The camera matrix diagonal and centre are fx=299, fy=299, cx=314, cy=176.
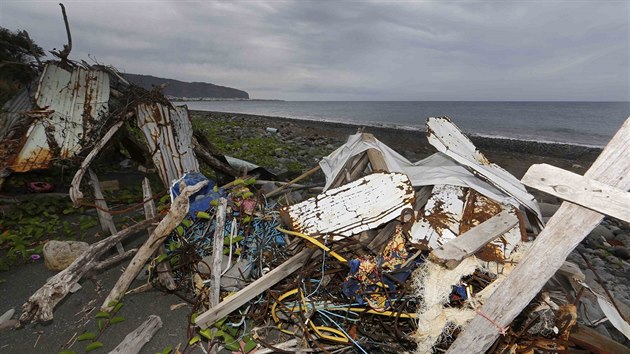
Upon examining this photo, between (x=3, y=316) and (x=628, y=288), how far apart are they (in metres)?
9.29

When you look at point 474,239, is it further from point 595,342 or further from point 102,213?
point 102,213

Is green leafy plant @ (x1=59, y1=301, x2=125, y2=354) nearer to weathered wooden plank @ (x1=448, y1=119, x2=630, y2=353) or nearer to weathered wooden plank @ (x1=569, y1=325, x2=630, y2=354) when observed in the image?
weathered wooden plank @ (x1=448, y1=119, x2=630, y2=353)

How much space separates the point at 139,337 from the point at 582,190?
4.34 meters

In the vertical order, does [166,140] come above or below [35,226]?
above

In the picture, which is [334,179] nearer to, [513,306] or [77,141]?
[513,306]

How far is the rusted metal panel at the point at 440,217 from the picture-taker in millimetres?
3602

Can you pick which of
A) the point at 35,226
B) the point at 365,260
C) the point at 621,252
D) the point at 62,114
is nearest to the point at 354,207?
the point at 365,260

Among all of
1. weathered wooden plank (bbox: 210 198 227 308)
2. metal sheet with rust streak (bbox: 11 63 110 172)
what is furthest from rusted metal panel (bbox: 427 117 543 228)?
metal sheet with rust streak (bbox: 11 63 110 172)

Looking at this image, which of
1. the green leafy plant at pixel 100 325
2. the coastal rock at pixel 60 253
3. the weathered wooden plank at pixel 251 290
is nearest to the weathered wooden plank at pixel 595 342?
the weathered wooden plank at pixel 251 290

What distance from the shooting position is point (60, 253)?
4559mm

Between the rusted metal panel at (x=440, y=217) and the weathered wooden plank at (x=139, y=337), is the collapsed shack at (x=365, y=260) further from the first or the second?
the weathered wooden plank at (x=139, y=337)

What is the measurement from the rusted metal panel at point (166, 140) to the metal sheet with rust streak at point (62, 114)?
0.85 metres

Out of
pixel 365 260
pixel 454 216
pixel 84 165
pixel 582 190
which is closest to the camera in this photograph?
pixel 582 190

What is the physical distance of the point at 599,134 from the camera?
29.2m
